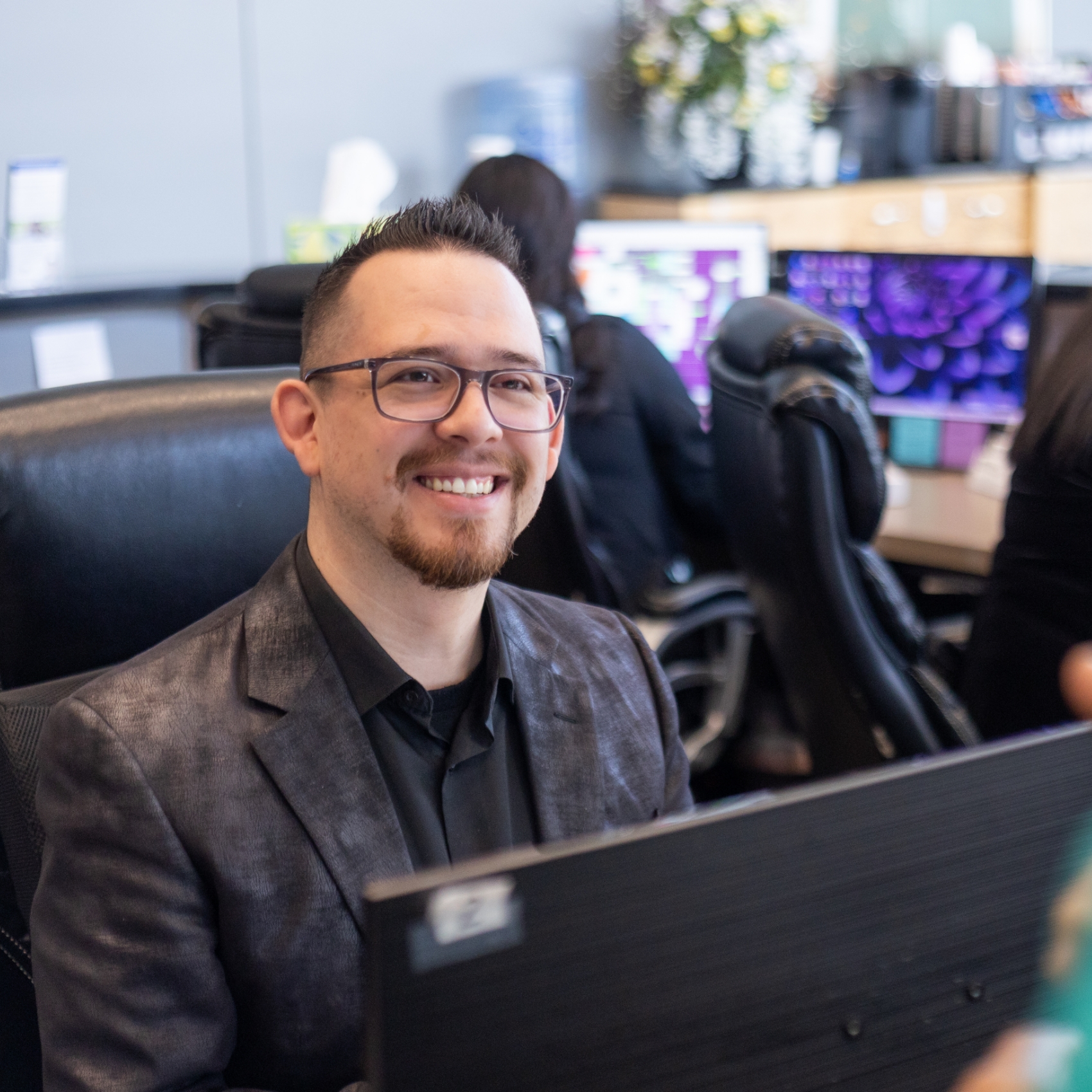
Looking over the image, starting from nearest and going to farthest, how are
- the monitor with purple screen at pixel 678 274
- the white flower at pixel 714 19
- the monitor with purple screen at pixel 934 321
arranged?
the monitor with purple screen at pixel 934 321 → the monitor with purple screen at pixel 678 274 → the white flower at pixel 714 19

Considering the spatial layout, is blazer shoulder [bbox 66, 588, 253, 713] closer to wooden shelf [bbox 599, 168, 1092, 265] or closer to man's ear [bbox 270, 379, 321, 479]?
man's ear [bbox 270, 379, 321, 479]

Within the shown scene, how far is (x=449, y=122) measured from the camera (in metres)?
4.43

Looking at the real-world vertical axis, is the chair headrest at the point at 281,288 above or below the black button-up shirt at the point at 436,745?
above

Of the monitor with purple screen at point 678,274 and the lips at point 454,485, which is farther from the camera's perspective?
the monitor with purple screen at point 678,274

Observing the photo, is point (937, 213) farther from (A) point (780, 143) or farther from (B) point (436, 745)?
(B) point (436, 745)

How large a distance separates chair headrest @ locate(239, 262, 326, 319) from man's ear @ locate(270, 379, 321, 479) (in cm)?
86

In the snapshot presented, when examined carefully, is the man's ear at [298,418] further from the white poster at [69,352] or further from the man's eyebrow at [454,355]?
the white poster at [69,352]

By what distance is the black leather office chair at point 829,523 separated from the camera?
5.26ft

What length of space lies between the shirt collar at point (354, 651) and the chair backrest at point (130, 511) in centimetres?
21

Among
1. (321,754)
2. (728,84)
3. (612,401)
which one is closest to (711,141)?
(728,84)

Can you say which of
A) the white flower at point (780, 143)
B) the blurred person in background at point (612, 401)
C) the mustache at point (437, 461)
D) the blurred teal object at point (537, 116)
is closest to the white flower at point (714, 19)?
the white flower at point (780, 143)

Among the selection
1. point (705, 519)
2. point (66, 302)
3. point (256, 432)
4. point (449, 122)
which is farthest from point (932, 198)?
point (256, 432)

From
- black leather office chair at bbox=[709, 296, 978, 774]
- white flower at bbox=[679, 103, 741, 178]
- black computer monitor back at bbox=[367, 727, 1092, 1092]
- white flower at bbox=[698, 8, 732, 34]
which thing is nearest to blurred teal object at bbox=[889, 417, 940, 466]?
black leather office chair at bbox=[709, 296, 978, 774]

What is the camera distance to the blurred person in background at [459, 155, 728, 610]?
255 centimetres
